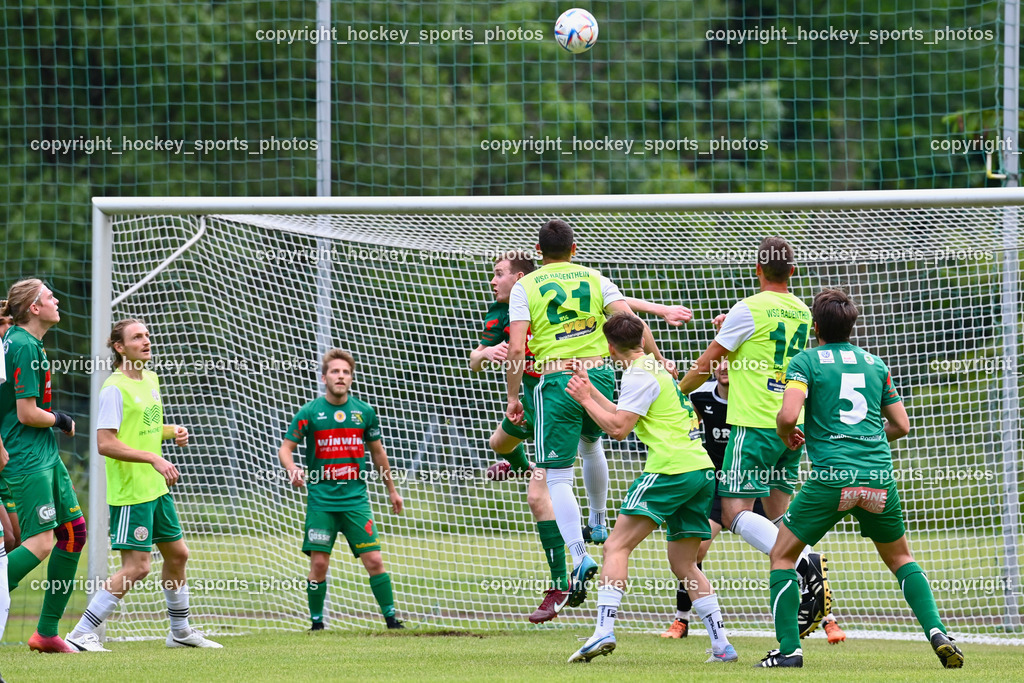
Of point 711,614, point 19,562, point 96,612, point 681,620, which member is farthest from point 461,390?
point 19,562

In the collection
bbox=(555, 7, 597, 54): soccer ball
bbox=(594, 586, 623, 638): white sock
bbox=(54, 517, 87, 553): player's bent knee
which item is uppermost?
bbox=(555, 7, 597, 54): soccer ball

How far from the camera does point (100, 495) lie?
288 inches

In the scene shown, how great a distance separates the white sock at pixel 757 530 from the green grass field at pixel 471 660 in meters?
0.63

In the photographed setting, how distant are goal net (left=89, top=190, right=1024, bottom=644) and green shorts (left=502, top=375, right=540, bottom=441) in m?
1.46

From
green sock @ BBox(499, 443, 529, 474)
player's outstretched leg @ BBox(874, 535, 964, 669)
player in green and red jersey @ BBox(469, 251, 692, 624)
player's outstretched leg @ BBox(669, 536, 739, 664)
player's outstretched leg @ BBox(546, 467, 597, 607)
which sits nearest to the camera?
player's outstretched leg @ BBox(874, 535, 964, 669)

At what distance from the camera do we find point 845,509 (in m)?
5.36

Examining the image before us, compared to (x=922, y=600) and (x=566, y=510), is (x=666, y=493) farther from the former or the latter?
(x=922, y=600)

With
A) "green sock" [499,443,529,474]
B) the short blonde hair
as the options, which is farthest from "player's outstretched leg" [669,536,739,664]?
the short blonde hair

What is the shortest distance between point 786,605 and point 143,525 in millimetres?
3650

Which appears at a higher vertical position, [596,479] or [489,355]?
[489,355]

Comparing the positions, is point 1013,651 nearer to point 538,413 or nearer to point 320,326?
point 538,413

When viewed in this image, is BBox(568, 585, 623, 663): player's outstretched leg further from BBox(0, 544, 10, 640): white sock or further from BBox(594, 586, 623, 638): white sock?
BBox(0, 544, 10, 640): white sock

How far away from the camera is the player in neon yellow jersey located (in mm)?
6297

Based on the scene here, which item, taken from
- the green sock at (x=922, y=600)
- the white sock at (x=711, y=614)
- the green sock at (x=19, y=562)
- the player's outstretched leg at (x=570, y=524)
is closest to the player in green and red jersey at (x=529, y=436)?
the player's outstretched leg at (x=570, y=524)
